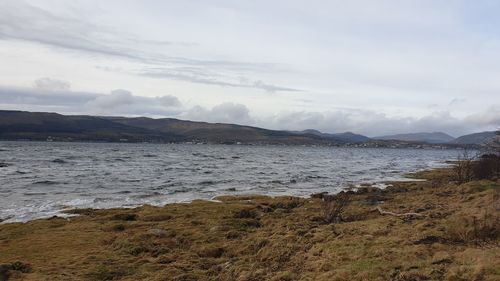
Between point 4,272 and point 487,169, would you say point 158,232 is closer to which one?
point 4,272

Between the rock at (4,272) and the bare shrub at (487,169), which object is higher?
the bare shrub at (487,169)

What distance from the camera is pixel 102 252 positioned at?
48.1ft

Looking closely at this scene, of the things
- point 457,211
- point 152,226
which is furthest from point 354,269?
point 152,226

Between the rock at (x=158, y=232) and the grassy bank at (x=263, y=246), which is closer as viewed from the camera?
the grassy bank at (x=263, y=246)

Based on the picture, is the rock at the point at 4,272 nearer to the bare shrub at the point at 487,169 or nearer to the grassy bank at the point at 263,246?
the grassy bank at the point at 263,246

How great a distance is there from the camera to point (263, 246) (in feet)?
48.0

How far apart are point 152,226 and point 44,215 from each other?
768 cm

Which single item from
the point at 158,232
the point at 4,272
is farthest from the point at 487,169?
the point at 4,272

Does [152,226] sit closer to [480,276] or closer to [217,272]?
[217,272]

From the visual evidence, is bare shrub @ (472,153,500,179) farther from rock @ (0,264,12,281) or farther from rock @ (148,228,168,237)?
rock @ (0,264,12,281)

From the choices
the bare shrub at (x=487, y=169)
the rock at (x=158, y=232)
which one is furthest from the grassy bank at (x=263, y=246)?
the bare shrub at (x=487, y=169)

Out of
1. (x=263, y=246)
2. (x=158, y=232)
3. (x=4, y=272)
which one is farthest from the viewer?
(x=158, y=232)

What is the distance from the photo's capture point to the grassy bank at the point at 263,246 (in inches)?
440

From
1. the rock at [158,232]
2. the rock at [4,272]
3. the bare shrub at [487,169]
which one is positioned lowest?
the rock at [158,232]
